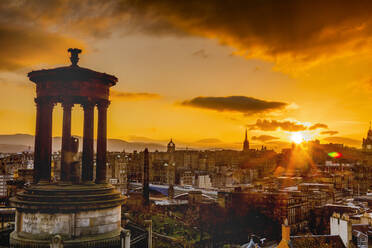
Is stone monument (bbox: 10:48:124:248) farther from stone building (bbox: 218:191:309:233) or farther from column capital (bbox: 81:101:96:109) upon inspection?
stone building (bbox: 218:191:309:233)

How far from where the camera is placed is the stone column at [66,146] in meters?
16.1

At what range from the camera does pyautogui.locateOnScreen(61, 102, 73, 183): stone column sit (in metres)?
16.1

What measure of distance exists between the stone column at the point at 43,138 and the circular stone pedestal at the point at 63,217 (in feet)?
3.15

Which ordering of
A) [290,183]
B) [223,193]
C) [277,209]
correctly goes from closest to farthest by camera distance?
[277,209]
[223,193]
[290,183]

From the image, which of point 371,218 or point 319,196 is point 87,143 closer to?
point 371,218

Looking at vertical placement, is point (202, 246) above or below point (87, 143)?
below

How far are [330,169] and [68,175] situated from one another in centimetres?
13426

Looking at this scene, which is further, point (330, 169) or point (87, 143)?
point (330, 169)

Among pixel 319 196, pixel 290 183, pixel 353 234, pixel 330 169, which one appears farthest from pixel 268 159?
pixel 353 234

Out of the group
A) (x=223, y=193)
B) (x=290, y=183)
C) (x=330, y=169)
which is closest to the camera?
(x=223, y=193)

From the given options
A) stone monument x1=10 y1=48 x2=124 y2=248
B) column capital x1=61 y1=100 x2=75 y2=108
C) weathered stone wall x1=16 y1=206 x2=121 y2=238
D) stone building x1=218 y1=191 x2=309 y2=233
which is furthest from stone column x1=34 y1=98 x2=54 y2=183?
stone building x1=218 y1=191 x2=309 y2=233

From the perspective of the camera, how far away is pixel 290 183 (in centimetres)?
10669

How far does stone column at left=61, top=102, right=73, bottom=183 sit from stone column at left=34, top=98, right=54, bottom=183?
0.58 m

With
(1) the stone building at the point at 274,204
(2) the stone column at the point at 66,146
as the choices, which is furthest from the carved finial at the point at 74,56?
(1) the stone building at the point at 274,204
